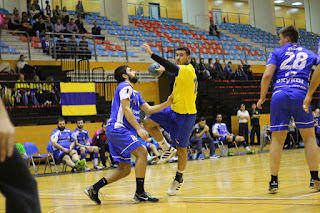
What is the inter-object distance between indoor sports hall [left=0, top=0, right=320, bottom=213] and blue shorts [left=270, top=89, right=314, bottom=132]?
0.02 meters

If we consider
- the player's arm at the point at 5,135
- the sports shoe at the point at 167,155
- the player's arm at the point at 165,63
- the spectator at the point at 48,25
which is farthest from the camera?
the spectator at the point at 48,25

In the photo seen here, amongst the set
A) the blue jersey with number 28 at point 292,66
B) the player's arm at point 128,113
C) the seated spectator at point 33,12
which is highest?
the seated spectator at point 33,12

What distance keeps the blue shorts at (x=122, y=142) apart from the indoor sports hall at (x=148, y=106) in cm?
3

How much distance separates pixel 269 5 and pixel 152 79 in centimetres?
1527

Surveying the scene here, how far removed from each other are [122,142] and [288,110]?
1872 millimetres

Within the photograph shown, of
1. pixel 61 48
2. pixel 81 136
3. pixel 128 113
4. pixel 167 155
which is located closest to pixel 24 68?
pixel 61 48

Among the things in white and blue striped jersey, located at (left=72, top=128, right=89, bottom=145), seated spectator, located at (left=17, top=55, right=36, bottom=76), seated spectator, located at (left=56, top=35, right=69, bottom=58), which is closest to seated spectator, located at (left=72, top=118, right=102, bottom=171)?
white and blue striped jersey, located at (left=72, top=128, right=89, bottom=145)

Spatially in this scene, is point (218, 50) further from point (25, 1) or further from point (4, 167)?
point (4, 167)

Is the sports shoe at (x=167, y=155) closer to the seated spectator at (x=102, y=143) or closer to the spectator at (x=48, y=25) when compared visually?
the seated spectator at (x=102, y=143)

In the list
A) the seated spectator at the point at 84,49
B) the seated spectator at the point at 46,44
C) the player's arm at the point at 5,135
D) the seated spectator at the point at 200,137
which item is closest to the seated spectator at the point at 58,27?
the seated spectator at the point at 46,44

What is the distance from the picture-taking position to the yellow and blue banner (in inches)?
579

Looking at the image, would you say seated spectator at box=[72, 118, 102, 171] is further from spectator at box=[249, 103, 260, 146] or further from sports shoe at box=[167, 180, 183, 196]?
spectator at box=[249, 103, 260, 146]

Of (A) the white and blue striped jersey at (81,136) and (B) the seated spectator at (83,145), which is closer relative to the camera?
(B) the seated spectator at (83,145)

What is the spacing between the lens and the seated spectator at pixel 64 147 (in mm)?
11758
